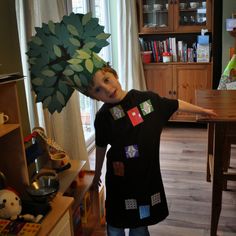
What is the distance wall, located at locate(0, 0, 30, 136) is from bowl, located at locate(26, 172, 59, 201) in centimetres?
40

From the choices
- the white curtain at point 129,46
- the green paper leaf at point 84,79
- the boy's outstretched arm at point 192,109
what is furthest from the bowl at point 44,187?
the white curtain at point 129,46

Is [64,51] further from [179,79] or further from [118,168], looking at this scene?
A: [179,79]

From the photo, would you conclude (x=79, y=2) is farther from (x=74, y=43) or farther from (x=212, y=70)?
(x=74, y=43)

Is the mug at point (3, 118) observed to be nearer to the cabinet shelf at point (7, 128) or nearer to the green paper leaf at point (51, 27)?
the cabinet shelf at point (7, 128)

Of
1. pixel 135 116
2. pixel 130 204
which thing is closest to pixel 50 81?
pixel 135 116

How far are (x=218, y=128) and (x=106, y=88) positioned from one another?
721 mm

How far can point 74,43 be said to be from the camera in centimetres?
141

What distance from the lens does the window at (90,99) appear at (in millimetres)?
3476

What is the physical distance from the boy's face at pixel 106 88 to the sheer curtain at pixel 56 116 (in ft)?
2.21

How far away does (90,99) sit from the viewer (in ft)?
12.2

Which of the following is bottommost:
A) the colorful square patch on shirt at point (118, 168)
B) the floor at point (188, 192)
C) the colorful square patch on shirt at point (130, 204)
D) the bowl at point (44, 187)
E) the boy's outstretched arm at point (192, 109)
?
the floor at point (188, 192)

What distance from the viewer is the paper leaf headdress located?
4.58 feet

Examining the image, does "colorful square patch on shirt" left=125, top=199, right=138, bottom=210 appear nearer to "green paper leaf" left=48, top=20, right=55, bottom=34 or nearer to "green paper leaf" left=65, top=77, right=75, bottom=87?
"green paper leaf" left=65, top=77, right=75, bottom=87

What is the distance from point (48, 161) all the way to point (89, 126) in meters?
1.92
